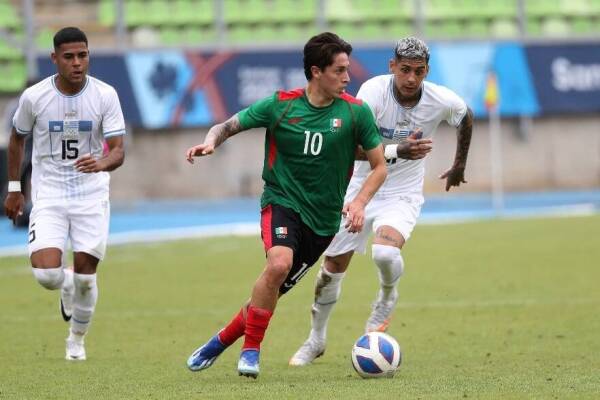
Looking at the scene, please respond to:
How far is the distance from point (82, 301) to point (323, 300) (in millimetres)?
1898

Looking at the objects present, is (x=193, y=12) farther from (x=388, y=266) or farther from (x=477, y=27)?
(x=388, y=266)

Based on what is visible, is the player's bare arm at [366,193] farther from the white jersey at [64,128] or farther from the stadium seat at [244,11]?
the stadium seat at [244,11]

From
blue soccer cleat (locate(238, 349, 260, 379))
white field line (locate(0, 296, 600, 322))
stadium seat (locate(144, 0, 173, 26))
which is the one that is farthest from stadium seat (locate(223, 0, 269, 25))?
blue soccer cleat (locate(238, 349, 260, 379))

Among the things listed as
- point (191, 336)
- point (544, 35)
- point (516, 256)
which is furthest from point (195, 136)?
point (191, 336)

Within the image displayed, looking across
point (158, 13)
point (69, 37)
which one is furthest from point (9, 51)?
point (69, 37)

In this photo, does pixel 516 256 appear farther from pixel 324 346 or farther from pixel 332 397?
pixel 332 397

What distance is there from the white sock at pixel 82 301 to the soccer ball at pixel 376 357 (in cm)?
264

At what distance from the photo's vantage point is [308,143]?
902cm

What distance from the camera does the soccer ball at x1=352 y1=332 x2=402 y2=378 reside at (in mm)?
9039

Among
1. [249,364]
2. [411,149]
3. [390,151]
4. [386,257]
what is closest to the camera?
[249,364]

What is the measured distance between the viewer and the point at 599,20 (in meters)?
37.0

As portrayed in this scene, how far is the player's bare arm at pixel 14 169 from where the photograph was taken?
1052 cm

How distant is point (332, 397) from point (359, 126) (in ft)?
6.40

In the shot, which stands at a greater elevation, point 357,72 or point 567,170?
point 357,72
